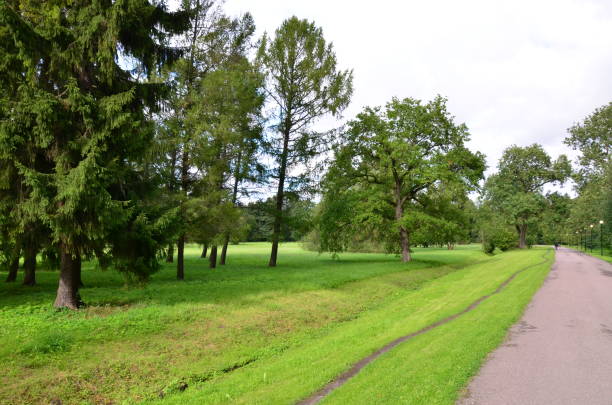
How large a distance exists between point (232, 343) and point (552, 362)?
24.4 ft

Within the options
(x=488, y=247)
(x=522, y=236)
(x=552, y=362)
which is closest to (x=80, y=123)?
(x=552, y=362)

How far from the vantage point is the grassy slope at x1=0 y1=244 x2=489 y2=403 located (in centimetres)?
746

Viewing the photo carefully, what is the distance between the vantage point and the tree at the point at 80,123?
9.33 metres

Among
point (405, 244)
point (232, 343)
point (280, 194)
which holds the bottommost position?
point (232, 343)

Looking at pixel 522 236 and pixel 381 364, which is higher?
pixel 522 236

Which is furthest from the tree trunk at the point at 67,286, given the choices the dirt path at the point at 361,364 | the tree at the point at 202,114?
the dirt path at the point at 361,364

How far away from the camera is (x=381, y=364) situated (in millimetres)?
7297

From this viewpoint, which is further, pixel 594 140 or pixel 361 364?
pixel 594 140

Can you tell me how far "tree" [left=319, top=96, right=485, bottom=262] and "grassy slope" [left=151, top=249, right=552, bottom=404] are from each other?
16.1 m

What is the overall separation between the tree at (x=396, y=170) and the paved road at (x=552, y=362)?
56.9ft

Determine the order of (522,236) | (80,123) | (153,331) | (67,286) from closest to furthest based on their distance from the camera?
(153,331) < (80,123) < (67,286) < (522,236)

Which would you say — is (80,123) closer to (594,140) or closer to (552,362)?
(552,362)

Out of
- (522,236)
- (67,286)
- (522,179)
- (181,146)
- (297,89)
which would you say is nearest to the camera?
(67,286)

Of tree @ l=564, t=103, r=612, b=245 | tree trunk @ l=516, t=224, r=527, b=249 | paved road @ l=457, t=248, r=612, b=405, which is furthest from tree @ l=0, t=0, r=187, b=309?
tree trunk @ l=516, t=224, r=527, b=249
